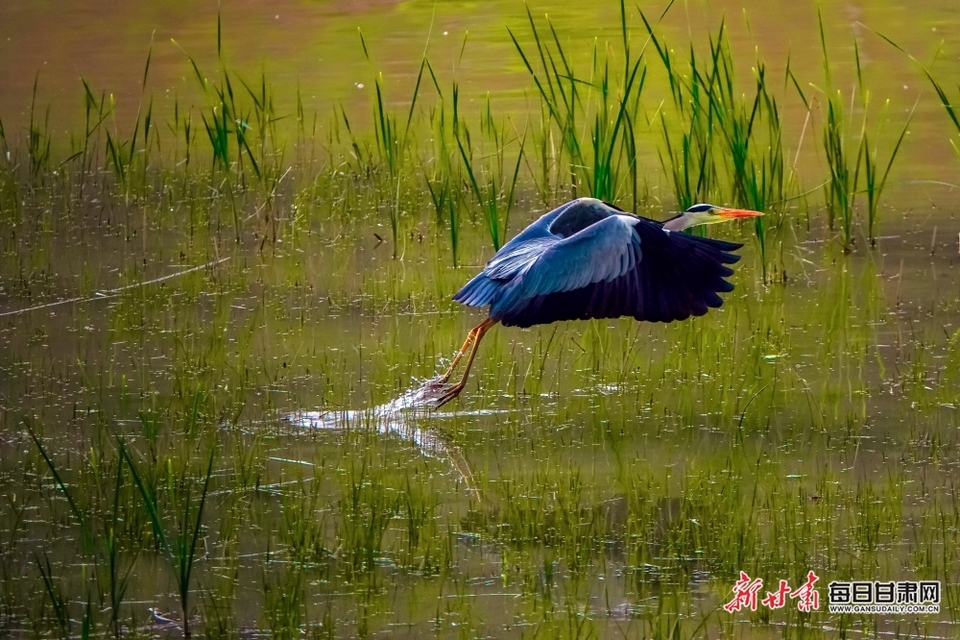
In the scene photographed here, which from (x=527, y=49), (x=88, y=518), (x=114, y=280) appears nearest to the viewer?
(x=88, y=518)

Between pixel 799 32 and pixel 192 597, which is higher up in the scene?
pixel 799 32

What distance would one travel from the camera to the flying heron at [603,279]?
5270 millimetres

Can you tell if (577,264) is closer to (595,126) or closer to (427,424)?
(427,424)

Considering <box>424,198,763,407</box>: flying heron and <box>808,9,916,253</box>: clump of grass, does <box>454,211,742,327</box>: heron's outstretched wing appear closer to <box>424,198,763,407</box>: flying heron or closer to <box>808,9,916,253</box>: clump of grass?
<box>424,198,763,407</box>: flying heron

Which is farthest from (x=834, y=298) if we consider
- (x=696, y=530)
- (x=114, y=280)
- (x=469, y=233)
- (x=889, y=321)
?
(x=114, y=280)

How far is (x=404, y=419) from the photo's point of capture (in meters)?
5.25

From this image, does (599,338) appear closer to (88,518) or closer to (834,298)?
(834,298)

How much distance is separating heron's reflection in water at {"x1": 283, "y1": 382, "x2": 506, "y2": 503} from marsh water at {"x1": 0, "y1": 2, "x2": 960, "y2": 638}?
0.5 inches

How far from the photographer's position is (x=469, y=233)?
7.51 m

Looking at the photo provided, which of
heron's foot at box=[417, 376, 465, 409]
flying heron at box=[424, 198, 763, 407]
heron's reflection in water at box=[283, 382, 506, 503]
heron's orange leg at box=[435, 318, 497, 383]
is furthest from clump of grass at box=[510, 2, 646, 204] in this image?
heron's reflection in water at box=[283, 382, 506, 503]

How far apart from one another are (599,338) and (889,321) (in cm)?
111

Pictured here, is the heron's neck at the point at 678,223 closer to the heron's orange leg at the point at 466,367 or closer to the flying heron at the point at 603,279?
the flying heron at the point at 603,279

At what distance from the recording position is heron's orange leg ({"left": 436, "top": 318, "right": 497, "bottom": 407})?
534cm

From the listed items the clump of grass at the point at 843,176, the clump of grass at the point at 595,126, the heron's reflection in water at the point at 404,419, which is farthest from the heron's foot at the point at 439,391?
the clump of grass at the point at 843,176
